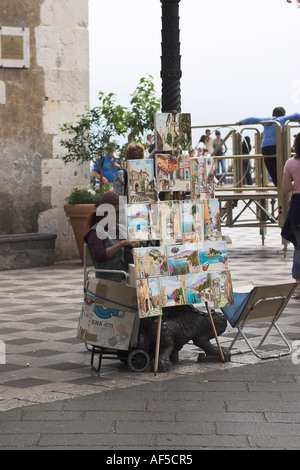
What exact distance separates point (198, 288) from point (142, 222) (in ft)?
2.06

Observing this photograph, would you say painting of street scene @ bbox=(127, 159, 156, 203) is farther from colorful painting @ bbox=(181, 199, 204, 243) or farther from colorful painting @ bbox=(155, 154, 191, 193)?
colorful painting @ bbox=(181, 199, 204, 243)

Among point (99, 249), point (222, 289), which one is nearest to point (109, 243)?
point (99, 249)

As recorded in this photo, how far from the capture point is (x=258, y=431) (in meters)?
4.45

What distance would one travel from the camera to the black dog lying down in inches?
239

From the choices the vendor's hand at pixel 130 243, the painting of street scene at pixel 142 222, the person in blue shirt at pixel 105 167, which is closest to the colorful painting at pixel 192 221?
the painting of street scene at pixel 142 222

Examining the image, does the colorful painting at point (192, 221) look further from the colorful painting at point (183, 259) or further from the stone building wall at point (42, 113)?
the stone building wall at point (42, 113)

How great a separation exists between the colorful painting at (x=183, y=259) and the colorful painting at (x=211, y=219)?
16cm

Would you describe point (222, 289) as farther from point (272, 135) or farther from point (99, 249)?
point (272, 135)

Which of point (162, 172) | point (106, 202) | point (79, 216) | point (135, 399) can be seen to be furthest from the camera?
point (79, 216)

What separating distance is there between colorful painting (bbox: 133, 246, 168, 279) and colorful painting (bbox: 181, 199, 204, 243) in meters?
0.25

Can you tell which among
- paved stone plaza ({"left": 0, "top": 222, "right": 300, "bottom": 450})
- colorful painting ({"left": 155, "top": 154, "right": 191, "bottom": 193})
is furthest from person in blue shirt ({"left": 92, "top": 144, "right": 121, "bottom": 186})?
colorful painting ({"left": 155, "top": 154, "right": 191, "bottom": 193})

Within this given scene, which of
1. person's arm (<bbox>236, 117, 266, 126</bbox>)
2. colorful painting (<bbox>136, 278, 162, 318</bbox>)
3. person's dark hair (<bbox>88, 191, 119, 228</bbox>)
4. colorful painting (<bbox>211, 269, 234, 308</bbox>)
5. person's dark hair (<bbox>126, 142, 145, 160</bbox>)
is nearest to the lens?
colorful painting (<bbox>136, 278, 162, 318</bbox>)

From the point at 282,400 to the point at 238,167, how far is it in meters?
10.8

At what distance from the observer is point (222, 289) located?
632 centimetres
